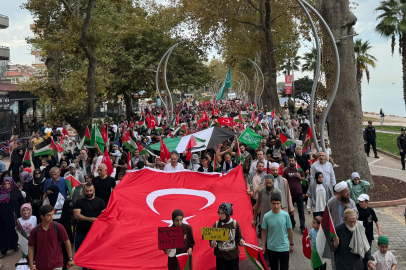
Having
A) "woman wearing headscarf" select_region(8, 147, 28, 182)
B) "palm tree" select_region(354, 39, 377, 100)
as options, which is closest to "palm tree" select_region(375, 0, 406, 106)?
"palm tree" select_region(354, 39, 377, 100)

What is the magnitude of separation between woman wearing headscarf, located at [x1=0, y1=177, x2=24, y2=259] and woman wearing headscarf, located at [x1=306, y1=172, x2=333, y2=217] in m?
6.02

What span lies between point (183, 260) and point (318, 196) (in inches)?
149

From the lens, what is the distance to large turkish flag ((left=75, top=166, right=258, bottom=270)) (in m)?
6.07

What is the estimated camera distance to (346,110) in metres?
12.2

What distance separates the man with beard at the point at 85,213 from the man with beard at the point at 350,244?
3.90 meters

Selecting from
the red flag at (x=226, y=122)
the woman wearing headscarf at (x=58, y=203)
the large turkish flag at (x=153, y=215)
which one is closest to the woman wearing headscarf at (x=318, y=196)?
the large turkish flag at (x=153, y=215)

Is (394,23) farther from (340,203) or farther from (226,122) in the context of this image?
(340,203)

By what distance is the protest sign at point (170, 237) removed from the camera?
5.02 meters

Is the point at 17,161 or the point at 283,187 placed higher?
the point at 17,161

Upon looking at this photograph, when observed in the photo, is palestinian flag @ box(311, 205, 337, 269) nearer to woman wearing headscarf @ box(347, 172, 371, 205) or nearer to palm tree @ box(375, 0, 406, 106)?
woman wearing headscarf @ box(347, 172, 371, 205)

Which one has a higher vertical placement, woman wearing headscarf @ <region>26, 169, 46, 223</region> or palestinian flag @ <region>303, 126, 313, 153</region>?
palestinian flag @ <region>303, 126, 313, 153</region>

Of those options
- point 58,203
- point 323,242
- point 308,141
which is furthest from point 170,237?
point 308,141

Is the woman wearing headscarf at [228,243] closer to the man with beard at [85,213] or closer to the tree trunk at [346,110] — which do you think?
the man with beard at [85,213]

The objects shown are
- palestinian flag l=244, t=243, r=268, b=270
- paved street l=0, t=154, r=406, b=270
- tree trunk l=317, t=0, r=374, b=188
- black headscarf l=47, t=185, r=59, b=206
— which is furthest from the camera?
tree trunk l=317, t=0, r=374, b=188
